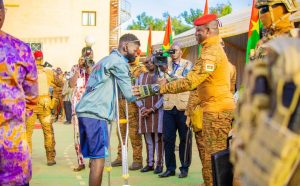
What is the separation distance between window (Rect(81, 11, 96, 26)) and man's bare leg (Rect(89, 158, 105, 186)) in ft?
89.8

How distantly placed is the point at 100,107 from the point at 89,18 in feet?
90.7

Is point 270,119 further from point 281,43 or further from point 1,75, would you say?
point 1,75

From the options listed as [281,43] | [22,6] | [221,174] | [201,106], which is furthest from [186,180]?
[22,6]

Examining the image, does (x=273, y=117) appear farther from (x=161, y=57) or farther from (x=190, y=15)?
A: (x=190, y=15)

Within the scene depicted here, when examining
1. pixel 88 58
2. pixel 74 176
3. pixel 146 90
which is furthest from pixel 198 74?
pixel 74 176

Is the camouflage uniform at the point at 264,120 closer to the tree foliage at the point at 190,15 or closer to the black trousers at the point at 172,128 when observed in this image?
the black trousers at the point at 172,128

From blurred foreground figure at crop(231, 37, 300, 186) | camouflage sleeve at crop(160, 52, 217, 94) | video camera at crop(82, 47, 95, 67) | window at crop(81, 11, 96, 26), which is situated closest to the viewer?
blurred foreground figure at crop(231, 37, 300, 186)

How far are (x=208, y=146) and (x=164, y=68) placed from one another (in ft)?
7.76

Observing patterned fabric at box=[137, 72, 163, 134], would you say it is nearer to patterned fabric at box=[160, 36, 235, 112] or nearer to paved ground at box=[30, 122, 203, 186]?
paved ground at box=[30, 122, 203, 186]

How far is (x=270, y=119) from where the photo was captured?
5.08 feet

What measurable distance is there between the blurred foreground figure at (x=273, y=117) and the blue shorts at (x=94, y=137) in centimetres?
398

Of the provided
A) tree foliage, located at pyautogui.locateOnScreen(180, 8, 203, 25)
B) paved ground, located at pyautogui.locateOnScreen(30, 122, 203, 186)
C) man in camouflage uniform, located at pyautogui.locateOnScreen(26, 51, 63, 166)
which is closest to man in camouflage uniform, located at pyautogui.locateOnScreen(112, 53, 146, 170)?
paved ground, located at pyautogui.locateOnScreen(30, 122, 203, 186)

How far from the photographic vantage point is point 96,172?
5488 millimetres

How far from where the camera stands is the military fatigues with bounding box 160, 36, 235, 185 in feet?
16.8
